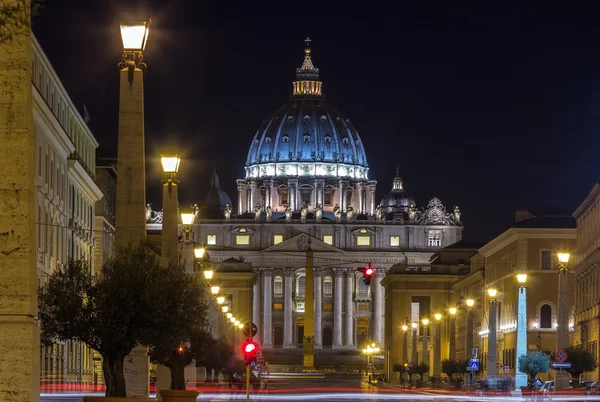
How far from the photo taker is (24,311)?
13.3 metres

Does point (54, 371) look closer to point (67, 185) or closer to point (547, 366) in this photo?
point (67, 185)

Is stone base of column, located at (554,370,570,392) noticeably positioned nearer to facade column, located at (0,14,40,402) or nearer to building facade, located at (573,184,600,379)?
building facade, located at (573,184,600,379)

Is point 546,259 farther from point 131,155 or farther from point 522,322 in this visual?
point 131,155

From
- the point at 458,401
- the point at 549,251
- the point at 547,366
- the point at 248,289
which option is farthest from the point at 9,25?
the point at 248,289

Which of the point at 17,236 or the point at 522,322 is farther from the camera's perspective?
the point at 522,322

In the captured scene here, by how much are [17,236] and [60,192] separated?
153 feet

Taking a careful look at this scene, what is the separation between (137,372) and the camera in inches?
1017

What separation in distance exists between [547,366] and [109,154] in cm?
3651

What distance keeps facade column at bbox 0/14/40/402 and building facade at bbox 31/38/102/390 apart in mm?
31603

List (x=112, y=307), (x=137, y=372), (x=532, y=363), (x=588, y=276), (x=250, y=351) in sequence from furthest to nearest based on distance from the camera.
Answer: (x=588, y=276)
(x=532, y=363)
(x=250, y=351)
(x=137, y=372)
(x=112, y=307)

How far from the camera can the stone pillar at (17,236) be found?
521 inches

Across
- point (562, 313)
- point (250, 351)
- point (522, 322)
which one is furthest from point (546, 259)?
point (250, 351)

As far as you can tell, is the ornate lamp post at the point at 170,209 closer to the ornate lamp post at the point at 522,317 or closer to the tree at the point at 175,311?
the tree at the point at 175,311

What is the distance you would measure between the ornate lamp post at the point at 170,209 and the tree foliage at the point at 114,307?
4572 millimetres
